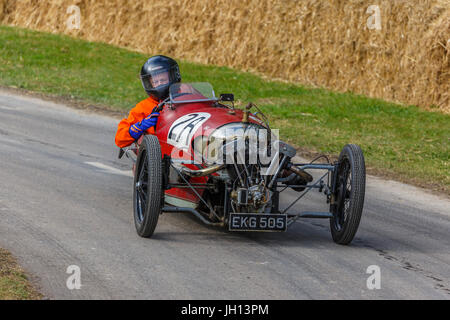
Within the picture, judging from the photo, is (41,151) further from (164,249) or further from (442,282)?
(442,282)

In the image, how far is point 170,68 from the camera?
357 inches

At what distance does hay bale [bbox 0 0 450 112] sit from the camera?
59.1 ft

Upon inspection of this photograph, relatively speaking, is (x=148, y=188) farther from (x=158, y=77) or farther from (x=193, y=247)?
(x=158, y=77)

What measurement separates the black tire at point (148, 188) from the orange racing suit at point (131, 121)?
91 centimetres

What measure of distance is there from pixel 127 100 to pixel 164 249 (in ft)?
33.1

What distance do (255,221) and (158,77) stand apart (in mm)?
2770

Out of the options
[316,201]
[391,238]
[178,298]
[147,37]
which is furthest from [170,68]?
[147,37]

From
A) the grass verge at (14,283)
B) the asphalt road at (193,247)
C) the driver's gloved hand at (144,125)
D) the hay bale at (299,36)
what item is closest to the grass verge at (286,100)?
the hay bale at (299,36)

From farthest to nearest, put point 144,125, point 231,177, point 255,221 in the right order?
1. point 144,125
2. point 231,177
3. point 255,221

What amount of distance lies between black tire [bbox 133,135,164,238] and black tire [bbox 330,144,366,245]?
171cm

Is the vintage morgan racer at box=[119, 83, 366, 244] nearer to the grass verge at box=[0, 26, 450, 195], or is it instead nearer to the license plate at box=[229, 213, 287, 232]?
the license plate at box=[229, 213, 287, 232]

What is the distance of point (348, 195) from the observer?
7496 mm

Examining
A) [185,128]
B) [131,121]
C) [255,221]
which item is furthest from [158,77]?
[255,221]

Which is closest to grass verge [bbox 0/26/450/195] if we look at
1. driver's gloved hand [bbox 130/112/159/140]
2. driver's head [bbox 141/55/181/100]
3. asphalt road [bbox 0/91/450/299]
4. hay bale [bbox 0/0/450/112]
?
hay bale [bbox 0/0/450/112]
